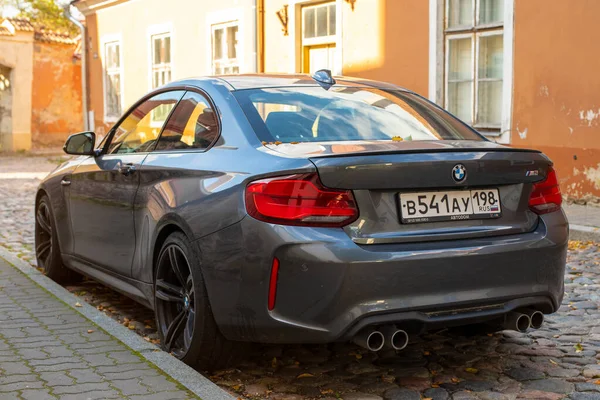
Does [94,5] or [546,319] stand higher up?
[94,5]

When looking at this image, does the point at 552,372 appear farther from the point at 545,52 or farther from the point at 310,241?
the point at 545,52

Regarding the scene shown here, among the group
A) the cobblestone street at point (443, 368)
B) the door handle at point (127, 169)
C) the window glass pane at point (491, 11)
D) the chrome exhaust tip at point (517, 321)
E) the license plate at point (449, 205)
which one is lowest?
the cobblestone street at point (443, 368)

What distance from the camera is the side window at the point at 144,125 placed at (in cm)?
532

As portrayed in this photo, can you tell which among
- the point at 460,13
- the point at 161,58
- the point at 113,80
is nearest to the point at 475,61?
the point at 460,13

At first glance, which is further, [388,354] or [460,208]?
[388,354]

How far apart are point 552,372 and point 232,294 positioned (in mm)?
1642

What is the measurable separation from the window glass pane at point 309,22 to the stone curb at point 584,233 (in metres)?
7.72

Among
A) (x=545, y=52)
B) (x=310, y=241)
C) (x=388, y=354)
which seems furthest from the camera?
(x=545, y=52)

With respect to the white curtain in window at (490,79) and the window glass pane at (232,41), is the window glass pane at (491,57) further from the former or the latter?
the window glass pane at (232,41)

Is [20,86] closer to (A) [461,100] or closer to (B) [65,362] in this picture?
(A) [461,100]

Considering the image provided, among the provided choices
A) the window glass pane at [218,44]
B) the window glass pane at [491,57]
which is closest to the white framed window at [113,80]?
the window glass pane at [218,44]

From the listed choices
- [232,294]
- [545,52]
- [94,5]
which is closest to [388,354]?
[232,294]

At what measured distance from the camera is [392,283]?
12.5 feet

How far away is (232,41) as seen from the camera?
59.5 feet
